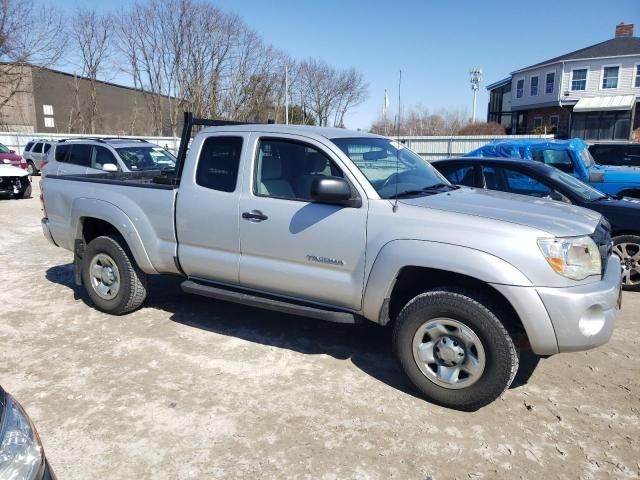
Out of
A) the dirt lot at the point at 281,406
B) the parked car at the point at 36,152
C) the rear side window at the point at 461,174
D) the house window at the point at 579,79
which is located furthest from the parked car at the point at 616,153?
the house window at the point at 579,79

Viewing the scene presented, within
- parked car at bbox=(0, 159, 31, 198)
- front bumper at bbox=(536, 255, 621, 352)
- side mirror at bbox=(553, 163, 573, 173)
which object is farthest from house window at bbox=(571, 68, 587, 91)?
front bumper at bbox=(536, 255, 621, 352)

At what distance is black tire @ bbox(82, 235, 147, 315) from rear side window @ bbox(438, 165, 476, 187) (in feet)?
14.1

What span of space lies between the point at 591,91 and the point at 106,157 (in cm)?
3724

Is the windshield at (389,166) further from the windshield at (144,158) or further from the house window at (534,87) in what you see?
the house window at (534,87)

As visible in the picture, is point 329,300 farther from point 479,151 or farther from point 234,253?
point 479,151

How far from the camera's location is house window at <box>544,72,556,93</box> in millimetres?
39281

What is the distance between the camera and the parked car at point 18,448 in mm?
1692

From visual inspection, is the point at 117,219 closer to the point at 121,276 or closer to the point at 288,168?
the point at 121,276

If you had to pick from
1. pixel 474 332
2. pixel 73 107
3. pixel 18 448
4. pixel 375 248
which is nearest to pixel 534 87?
pixel 73 107

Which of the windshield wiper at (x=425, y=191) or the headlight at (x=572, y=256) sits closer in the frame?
the headlight at (x=572, y=256)

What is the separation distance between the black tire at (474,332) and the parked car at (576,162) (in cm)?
562

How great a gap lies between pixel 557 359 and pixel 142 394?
341cm

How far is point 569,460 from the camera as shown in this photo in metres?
2.98

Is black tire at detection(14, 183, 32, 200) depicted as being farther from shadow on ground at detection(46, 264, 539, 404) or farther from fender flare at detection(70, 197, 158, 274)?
fender flare at detection(70, 197, 158, 274)
